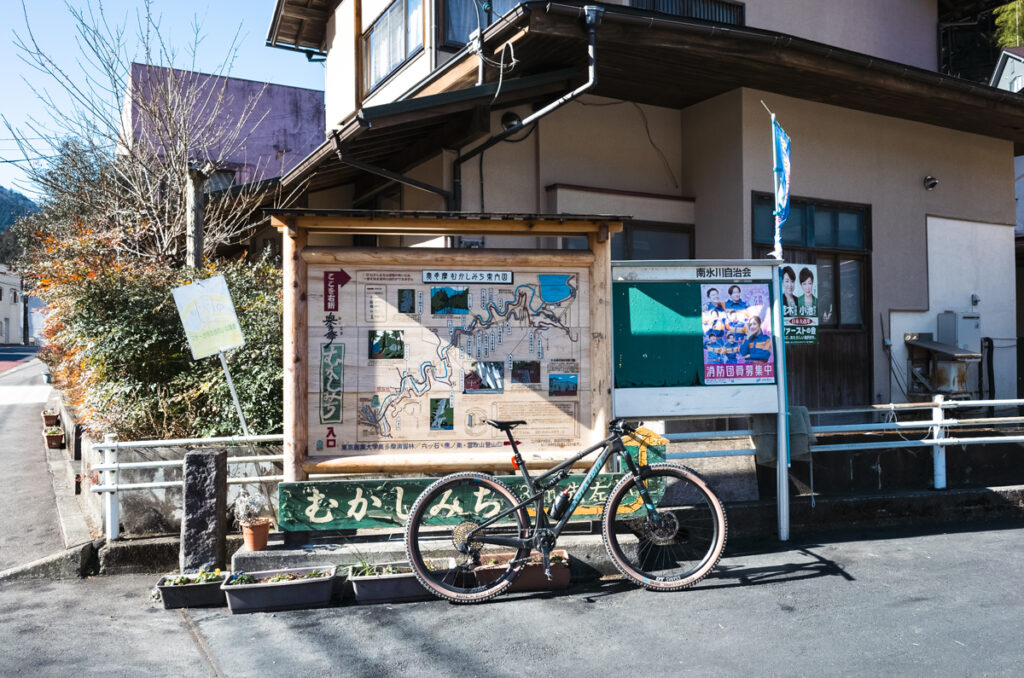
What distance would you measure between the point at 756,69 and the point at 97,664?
8305 millimetres

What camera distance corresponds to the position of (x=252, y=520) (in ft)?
17.7

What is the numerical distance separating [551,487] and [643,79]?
5638 mm

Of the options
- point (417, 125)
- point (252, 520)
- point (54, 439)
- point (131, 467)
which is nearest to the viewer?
point (252, 520)

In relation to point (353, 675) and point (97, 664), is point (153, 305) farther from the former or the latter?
point (353, 675)

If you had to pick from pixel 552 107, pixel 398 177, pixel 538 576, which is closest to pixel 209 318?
pixel 538 576

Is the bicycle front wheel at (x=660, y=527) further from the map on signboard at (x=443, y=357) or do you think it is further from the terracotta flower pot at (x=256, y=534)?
the terracotta flower pot at (x=256, y=534)

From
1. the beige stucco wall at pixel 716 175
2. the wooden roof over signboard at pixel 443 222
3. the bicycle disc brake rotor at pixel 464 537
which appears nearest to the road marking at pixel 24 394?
→ the beige stucco wall at pixel 716 175

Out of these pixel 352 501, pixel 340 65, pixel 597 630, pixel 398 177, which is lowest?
pixel 597 630

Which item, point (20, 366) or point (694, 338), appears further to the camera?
point (20, 366)

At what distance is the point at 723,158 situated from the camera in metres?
9.47

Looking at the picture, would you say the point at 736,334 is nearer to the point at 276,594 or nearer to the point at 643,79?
the point at 276,594

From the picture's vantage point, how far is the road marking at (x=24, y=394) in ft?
65.9

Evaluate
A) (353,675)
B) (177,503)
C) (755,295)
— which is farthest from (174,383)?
(755,295)

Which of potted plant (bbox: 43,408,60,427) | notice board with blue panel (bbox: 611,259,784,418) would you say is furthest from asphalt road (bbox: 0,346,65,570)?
notice board with blue panel (bbox: 611,259,784,418)
